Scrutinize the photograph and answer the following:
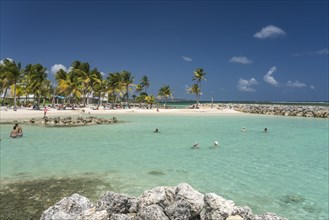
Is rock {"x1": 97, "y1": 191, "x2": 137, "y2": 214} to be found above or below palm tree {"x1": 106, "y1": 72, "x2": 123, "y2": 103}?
below

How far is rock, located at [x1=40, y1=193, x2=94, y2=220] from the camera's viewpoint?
265 inches

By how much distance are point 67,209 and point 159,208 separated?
7.64 feet

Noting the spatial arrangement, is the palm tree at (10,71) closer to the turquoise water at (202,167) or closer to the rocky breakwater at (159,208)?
the turquoise water at (202,167)

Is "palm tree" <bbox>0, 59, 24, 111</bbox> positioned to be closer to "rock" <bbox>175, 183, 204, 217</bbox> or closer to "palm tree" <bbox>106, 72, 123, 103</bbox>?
"palm tree" <bbox>106, 72, 123, 103</bbox>

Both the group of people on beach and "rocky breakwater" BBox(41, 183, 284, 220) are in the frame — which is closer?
"rocky breakwater" BBox(41, 183, 284, 220)

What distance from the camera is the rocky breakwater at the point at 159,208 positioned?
6.64 m

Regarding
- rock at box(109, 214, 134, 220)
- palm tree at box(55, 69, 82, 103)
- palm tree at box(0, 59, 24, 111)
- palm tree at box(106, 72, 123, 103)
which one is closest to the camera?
rock at box(109, 214, 134, 220)

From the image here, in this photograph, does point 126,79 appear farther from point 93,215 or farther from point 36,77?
point 93,215

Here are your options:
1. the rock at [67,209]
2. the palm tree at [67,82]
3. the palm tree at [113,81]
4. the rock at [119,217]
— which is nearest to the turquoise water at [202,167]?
the rock at [67,209]

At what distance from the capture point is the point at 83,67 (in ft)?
283

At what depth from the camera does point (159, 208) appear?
6.73 meters

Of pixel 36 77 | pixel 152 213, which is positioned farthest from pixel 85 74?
pixel 152 213

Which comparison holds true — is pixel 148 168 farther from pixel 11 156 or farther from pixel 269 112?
pixel 269 112

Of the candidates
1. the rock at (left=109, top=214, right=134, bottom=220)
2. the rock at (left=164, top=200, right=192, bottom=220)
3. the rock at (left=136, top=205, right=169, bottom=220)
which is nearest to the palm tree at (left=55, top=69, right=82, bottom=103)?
the rock at (left=109, top=214, right=134, bottom=220)
